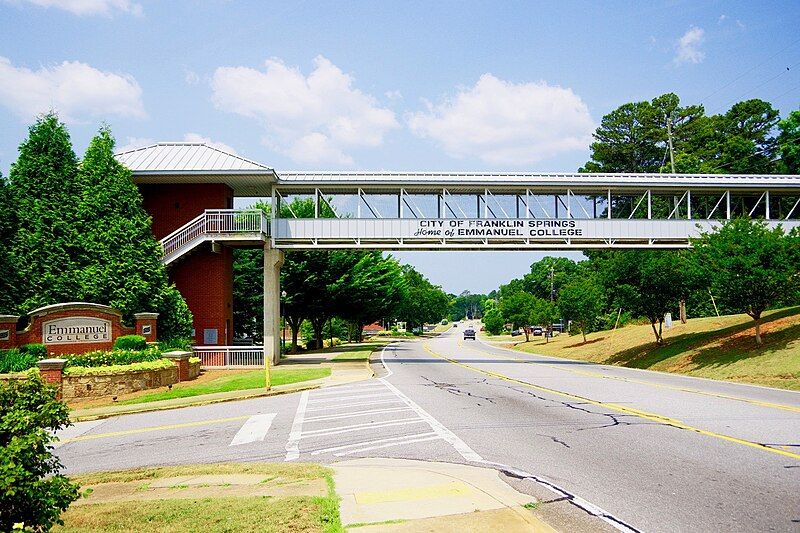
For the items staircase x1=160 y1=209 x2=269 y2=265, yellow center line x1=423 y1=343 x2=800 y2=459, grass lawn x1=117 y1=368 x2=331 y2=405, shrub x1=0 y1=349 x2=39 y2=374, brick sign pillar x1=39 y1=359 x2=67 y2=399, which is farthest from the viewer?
staircase x1=160 y1=209 x2=269 y2=265

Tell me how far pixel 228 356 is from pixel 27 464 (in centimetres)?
2682

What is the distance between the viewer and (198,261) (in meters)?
33.8

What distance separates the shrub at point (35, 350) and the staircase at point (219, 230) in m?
9.73

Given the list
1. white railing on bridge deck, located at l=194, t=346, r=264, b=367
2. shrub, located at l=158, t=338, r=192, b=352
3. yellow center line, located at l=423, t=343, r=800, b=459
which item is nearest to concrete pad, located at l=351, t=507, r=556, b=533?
yellow center line, located at l=423, t=343, r=800, b=459

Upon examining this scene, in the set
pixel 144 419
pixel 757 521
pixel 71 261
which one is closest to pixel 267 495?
pixel 757 521

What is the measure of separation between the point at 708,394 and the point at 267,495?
47.9 feet

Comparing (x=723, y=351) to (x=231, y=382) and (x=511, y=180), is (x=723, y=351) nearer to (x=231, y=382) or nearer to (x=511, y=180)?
(x=511, y=180)

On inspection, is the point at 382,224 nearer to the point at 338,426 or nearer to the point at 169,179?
the point at 169,179

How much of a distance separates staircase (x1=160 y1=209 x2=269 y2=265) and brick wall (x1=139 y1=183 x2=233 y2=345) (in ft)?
3.41

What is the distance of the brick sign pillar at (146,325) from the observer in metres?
26.8

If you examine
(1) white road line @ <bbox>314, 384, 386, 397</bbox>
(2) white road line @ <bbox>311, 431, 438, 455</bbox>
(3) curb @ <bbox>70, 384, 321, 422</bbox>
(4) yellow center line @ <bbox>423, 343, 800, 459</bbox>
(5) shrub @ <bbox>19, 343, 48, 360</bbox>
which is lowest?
(4) yellow center line @ <bbox>423, 343, 800, 459</bbox>

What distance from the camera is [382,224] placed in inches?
1340

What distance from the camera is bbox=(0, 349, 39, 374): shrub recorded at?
65.4 feet

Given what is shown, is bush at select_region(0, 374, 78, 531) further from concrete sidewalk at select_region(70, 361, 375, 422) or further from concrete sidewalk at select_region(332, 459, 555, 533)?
concrete sidewalk at select_region(70, 361, 375, 422)
